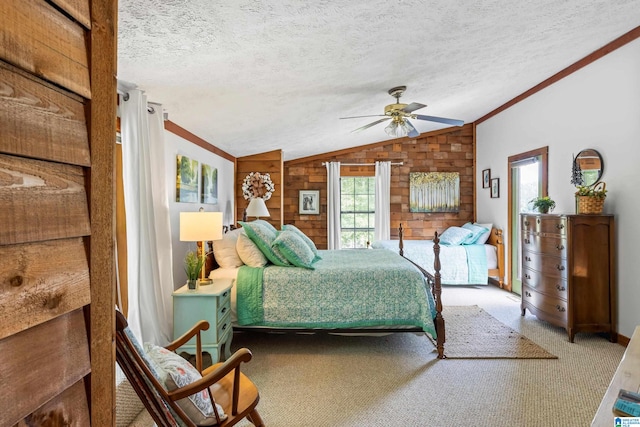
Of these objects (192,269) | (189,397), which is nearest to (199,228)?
(192,269)

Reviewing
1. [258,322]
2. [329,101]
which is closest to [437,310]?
[258,322]

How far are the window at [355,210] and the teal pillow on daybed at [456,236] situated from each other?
1576mm

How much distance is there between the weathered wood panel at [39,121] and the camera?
0.60 m

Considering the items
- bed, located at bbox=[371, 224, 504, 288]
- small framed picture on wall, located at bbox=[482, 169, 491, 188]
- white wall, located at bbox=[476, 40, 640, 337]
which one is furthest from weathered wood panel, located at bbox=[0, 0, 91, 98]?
small framed picture on wall, located at bbox=[482, 169, 491, 188]

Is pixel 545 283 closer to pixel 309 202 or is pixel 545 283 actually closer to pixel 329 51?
pixel 329 51

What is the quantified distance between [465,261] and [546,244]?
1.91 m

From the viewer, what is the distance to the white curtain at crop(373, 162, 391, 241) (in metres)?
6.63

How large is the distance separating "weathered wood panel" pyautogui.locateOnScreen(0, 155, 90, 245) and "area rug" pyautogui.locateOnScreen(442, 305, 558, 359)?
303 cm

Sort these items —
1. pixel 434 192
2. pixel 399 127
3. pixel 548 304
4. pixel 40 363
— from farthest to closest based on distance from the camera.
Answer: pixel 434 192 → pixel 399 127 → pixel 548 304 → pixel 40 363

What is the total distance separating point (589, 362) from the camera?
9.17 feet

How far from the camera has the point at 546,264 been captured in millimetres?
3551

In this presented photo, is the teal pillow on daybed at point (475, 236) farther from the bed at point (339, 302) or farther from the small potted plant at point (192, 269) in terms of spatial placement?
the small potted plant at point (192, 269)

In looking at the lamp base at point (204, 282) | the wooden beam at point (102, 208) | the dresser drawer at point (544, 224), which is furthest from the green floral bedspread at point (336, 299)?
the wooden beam at point (102, 208)

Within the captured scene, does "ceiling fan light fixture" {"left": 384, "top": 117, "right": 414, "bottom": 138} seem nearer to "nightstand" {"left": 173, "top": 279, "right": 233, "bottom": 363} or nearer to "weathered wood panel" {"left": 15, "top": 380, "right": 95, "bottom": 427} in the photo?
"nightstand" {"left": 173, "top": 279, "right": 233, "bottom": 363}
